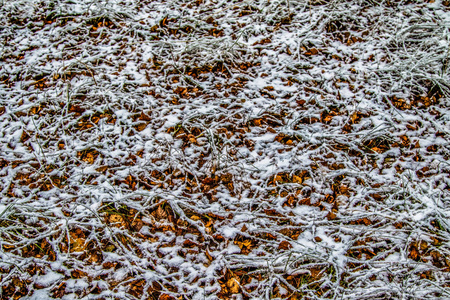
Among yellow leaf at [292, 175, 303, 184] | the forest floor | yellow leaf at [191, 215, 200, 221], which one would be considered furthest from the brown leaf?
yellow leaf at [191, 215, 200, 221]

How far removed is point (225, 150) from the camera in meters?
2.54

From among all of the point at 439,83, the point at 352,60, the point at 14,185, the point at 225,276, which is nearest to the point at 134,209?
the point at 225,276

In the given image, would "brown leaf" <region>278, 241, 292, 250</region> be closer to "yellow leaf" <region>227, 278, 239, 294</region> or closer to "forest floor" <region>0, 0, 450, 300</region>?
"forest floor" <region>0, 0, 450, 300</region>

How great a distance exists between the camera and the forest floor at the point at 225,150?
193 centimetres

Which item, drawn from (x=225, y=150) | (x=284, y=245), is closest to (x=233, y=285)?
(x=284, y=245)

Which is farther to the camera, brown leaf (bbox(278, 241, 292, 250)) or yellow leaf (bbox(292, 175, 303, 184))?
yellow leaf (bbox(292, 175, 303, 184))

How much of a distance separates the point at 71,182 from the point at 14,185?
1.56 ft

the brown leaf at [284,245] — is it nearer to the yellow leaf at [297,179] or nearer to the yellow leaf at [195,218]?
the yellow leaf at [297,179]

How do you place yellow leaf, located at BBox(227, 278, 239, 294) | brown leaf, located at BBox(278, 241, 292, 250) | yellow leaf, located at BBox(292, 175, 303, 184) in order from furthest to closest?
yellow leaf, located at BBox(292, 175, 303, 184)
brown leaf, located at BBox(278, 241, 292, 250)
yellow leaf, located at BBox(227, 278, 239, 294)

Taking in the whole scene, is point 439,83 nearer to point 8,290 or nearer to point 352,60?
point 352,60

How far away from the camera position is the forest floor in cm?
193

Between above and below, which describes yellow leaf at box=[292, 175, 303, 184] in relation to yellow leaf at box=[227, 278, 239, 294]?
above

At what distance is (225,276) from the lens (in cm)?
192

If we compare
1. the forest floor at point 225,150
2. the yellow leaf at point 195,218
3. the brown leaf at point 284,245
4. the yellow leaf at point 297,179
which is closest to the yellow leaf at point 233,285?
the forest floor at point 225,150
